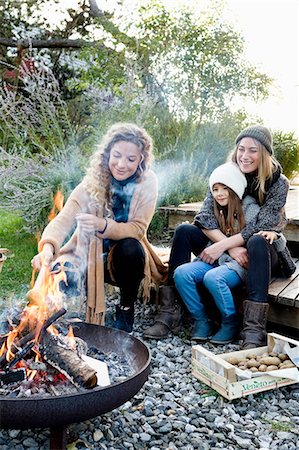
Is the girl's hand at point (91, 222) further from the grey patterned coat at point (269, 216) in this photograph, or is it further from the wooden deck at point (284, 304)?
the wooden deck at point (284, 304)

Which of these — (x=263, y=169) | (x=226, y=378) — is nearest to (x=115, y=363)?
(x=226, y=378)

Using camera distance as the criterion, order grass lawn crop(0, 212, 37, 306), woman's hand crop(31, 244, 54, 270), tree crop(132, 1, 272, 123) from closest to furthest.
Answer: woman's hand crop(31, 244, 54, 270) < grass lawn crop(0, 212, 37, 306) < tree crop(132, 1, 272, 123)

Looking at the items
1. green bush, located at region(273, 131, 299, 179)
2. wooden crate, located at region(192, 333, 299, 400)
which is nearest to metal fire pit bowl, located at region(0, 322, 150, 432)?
wooden crate, located at region(192, 333, 299, 400)

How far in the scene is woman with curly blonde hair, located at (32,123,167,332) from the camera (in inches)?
102

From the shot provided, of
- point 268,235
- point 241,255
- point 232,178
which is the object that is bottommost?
point 241,255

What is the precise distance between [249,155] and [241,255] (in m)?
0.52

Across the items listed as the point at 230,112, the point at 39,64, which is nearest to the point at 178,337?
the point at 39,64

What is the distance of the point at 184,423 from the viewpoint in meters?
1.90

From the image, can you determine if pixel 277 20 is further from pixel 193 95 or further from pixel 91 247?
pixel 91 247

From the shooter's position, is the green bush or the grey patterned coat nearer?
the grey patterned coat

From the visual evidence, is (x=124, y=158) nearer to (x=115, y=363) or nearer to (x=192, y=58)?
(x=115, y=363)

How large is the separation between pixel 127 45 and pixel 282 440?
4.86 metres

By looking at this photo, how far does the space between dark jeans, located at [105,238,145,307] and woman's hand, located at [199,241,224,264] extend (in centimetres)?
35

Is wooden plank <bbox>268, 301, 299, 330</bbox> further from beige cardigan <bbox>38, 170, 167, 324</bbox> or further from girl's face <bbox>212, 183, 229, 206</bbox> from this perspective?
beige cardigan <bbox>38, 170, 167, 324</bbox>
